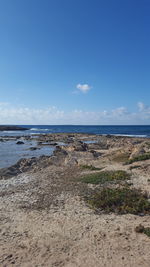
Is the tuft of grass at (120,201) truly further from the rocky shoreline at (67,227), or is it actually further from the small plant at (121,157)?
the small plant at (121,157)

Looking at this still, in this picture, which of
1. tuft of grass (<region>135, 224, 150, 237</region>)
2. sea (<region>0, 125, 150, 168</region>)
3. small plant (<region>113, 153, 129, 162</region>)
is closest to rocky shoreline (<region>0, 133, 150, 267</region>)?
tuft of grass (<region>135, 224, 150, 237</region>)

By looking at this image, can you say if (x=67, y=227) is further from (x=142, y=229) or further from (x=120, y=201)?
(x=120, y=201)

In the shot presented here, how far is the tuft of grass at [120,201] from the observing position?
920cm

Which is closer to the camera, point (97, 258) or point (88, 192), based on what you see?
point (97, 258)

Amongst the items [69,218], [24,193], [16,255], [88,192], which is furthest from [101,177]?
[16,255]

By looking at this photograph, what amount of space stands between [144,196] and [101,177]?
414 cm

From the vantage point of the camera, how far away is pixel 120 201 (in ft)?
33.3

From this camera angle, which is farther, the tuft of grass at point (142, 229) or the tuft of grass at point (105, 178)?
the tuft of grass at point (105, 178)

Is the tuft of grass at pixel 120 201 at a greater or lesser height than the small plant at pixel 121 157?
lesser

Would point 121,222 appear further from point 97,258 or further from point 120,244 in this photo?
point 97,258

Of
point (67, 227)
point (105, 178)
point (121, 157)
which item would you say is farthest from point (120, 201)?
point (121, 157)

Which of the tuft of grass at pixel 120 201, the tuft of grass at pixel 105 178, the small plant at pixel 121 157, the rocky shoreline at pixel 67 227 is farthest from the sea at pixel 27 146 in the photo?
the tuft of grass at pixel 120 201

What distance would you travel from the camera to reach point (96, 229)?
7660 mm

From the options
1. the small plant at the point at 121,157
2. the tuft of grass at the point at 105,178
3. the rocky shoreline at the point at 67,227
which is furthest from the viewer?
the small plant at the point at 121,157
